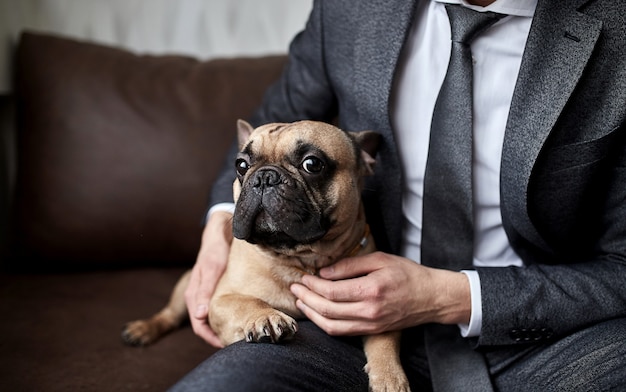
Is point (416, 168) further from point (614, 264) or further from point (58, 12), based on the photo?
point (58, 12)

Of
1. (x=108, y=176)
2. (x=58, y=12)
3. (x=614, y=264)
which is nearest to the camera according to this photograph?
(x=614, y=264)

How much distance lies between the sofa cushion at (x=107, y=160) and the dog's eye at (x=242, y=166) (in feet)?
1.46

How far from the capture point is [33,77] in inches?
66.2

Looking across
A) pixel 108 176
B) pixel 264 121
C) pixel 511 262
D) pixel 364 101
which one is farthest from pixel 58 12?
pixel 511 262

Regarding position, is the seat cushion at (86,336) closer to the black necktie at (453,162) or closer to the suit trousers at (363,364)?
the suit trousers at (363,364)

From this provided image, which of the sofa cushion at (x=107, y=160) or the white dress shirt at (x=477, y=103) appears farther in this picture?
the sofa cushion at (x=107, y=160)

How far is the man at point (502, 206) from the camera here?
1139 mm

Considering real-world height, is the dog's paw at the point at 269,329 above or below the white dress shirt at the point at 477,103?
below

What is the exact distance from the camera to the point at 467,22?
118 cm

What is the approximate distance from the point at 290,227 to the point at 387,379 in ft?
0.91

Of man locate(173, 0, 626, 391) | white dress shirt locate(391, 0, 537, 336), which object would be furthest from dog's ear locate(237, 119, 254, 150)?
white dress shirt locate(391, 0, 537, 336)

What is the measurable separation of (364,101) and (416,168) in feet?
0.50

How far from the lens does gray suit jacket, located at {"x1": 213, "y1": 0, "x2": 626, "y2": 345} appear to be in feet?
3.76

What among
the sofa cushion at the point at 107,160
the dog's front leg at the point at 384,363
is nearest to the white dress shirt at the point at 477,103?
the dog's front leg at the point at 384,363
